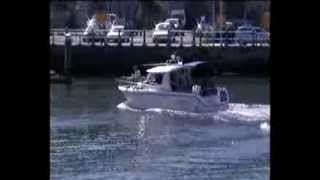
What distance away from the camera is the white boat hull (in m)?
49.6

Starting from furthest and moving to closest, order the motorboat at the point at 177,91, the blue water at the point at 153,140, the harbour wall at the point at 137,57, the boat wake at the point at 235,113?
the harbour wall at the point at 137,57 < the motorboat at the point at 177,91 < the boat wake at the point at 235,113 < the blue water at the point at 153,140

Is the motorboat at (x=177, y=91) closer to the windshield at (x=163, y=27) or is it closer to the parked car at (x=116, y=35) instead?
the parked car at (x=116, y=35)

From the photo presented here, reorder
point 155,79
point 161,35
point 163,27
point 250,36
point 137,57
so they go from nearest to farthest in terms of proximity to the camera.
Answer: point 155,79, point 137,57, point 250,36, point 161,35, point 163,27

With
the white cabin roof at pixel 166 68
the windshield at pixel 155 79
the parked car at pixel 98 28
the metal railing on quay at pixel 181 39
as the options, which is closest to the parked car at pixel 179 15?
the parked car at pixel 98 28

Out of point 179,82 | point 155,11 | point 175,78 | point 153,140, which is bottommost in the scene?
point 153,140

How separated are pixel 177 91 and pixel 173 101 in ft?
3.32

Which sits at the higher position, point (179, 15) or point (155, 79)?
point (179, 15)

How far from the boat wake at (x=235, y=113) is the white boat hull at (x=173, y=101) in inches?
14.0

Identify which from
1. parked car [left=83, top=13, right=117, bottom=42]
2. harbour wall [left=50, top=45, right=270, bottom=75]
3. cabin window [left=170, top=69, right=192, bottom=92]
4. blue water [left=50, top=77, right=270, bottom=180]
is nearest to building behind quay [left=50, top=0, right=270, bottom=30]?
parked car [left=83, top=13, right=117, bottom=42]

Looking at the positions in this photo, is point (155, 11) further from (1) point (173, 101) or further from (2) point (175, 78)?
(1) point (173, 101)

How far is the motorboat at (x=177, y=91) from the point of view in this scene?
50.0 meters

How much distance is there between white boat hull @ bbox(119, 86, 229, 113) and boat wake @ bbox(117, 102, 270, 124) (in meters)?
0.36

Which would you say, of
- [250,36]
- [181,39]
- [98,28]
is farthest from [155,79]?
[98,28]

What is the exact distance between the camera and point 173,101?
167ft
